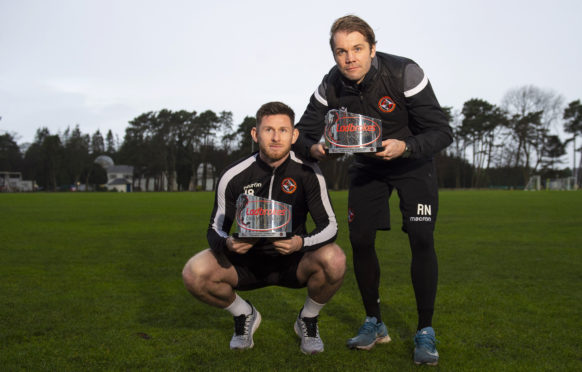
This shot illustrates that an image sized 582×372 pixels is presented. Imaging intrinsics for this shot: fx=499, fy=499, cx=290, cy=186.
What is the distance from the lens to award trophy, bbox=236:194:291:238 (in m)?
2.98

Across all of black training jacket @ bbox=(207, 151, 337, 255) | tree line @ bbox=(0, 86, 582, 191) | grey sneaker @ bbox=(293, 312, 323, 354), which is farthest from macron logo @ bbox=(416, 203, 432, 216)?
tree line @ bbox=(0, 86, 582, 191)

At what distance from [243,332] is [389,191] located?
1.57 metres

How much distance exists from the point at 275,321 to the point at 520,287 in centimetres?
313

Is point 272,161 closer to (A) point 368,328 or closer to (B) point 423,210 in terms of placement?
(B) point 423,210

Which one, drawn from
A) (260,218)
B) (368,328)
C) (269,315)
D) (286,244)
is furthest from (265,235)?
(269,315)

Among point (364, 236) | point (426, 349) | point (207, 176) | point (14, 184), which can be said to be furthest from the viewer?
point (207, 176)

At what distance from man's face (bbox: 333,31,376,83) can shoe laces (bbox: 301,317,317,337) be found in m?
1.79

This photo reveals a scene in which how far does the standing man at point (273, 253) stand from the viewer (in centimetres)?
362

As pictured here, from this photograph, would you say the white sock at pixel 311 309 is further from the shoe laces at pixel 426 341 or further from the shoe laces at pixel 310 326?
the shoe laces at pixel 426 341

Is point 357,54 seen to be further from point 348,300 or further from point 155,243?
point 155,243

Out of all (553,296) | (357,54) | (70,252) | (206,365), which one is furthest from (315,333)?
(70,252)

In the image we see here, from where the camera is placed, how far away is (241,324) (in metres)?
3.75

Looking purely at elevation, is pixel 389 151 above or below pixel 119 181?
above

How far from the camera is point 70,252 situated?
29.0ft
